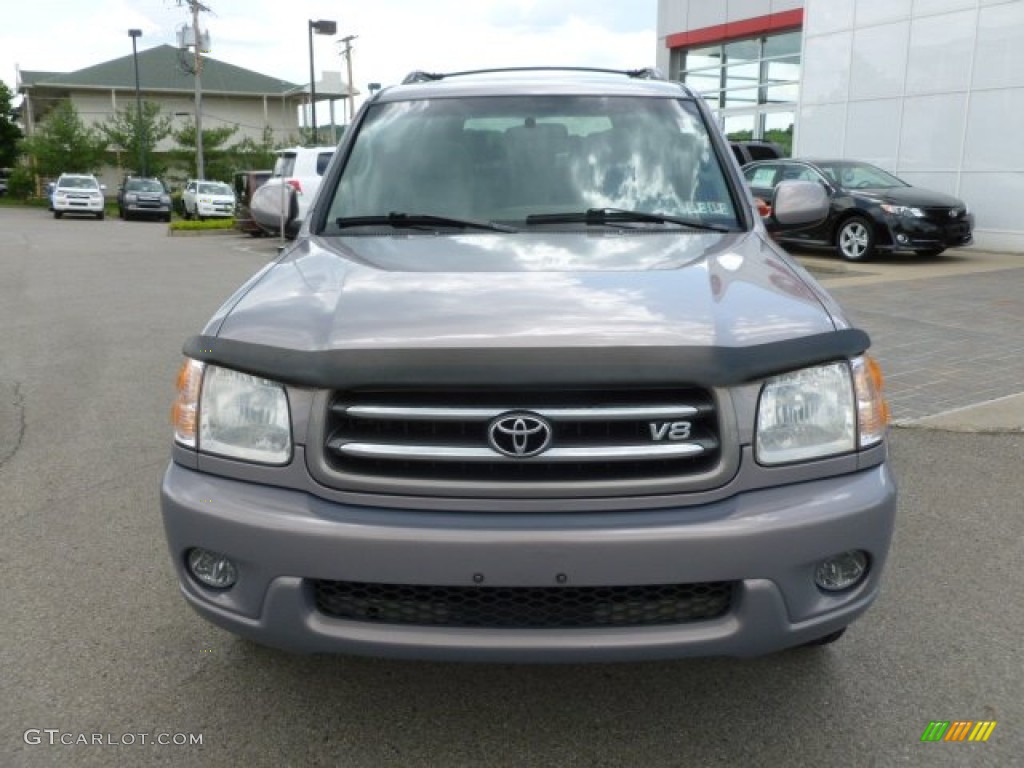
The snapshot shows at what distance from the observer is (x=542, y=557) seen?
2158 mm

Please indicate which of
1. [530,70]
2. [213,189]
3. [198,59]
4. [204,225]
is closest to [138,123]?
[198,59]

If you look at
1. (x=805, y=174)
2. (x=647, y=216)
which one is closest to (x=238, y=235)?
(x=805, y=174)

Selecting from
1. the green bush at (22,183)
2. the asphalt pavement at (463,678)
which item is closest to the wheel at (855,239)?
the asphalt pavement at (463,678)

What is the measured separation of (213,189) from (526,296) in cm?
3393

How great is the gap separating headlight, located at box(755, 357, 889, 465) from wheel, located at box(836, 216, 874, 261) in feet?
40.7

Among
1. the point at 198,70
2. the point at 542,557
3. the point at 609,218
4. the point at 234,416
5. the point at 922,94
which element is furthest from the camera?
the point at 198,70

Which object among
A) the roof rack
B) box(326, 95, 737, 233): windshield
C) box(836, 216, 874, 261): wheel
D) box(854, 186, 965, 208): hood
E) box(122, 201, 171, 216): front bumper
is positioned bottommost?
box(122, 201, 171, 216): front bumper

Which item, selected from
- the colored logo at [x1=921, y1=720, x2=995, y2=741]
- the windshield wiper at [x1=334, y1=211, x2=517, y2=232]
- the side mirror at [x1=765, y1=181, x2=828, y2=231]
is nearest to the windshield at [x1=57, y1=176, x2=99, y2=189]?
the windshield wiper at [x1=334, y1=211, x2=517, y2=232]

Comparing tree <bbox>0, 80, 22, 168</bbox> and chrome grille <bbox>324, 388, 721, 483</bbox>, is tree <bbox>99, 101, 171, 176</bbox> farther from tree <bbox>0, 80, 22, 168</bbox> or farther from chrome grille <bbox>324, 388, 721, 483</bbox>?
chrome grille <bbox>324, 388, 721, 483</bbox>

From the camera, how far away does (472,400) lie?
2248 mm

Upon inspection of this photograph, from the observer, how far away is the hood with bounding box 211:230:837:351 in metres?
2.30

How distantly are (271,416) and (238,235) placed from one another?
2310 cm

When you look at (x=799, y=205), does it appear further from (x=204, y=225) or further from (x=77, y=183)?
(x=77, y=183)

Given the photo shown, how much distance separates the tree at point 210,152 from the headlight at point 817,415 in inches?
2050
